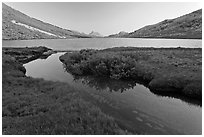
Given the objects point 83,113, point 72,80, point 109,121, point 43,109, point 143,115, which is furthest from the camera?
point 72,80

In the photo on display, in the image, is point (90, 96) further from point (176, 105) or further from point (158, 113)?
point (176, 105)

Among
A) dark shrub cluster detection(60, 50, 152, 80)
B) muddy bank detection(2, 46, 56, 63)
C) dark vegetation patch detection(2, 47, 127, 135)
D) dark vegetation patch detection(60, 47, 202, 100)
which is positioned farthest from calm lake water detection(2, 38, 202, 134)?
muddy bank detection(2, 46, 56, 63)

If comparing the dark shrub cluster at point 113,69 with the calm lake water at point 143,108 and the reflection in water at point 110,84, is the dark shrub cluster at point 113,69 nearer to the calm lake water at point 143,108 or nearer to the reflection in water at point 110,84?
the reflection in water at point 110,84

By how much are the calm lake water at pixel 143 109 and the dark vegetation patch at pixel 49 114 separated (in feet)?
7.10

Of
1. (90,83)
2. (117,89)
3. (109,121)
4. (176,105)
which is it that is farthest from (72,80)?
(109,121)

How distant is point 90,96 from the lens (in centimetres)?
2383

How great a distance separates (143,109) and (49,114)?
9.34 m

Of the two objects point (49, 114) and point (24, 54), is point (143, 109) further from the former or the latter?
point (24, 54)

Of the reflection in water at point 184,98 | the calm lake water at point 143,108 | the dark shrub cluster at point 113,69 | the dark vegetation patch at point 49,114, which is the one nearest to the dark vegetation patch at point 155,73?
the dark shrub cluster at point 113,69

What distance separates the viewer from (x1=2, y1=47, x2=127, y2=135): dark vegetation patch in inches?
526

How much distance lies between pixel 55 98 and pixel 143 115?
7.83 m

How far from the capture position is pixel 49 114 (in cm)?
1559

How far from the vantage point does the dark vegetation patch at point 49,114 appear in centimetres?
1337

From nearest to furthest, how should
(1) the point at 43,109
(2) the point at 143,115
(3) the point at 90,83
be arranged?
(1) the point at 43,109 < (2) the point at 143,115 < (3) the point at 90,83
